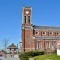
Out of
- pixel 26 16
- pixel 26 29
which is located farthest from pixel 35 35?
pixel 26 16

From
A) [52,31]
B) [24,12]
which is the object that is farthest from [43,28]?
[24,12]

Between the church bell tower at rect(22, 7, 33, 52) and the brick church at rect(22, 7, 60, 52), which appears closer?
the church bell tower at rect(22, 7, 33, 52)

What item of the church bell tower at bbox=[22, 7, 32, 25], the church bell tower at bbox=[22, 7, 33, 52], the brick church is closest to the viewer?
the church bell tower at bbox=[22, 7, 33, 52]

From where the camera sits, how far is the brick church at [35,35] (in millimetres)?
106812

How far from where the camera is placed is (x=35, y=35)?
110125 mm

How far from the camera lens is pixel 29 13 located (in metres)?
111

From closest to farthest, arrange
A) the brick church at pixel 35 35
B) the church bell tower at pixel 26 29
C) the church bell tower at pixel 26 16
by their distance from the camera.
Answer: the church bell tower at pixel 26 29, the brick church at pixel 35 35, the church bell tower at pixel 26 16

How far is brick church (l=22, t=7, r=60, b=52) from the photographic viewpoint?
10681cm

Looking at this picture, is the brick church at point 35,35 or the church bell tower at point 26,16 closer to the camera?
the brick church at point 35,35

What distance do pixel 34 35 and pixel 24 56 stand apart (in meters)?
48.7

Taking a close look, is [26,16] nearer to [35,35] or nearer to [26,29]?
[26,29]

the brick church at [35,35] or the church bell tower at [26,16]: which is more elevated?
the church bell tower at [26,16]

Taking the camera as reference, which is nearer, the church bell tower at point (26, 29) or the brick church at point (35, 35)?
the church bell tower at point (26, 29)

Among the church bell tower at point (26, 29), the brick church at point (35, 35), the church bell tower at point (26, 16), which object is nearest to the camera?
the church bell tower at point (26, 29)
